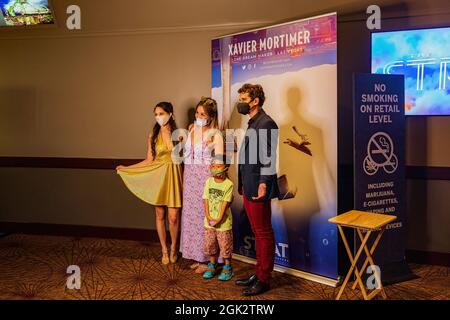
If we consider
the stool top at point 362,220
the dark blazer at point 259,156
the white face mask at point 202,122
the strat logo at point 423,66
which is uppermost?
the strat logo at point 423,66

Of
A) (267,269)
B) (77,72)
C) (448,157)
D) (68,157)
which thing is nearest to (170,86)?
(77,72)

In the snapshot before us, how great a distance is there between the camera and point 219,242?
13.8ft

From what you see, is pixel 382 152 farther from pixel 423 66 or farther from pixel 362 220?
pixel 423 66

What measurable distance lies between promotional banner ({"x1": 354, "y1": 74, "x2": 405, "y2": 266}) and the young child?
1.12 meters

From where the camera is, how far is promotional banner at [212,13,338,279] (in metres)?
4.10

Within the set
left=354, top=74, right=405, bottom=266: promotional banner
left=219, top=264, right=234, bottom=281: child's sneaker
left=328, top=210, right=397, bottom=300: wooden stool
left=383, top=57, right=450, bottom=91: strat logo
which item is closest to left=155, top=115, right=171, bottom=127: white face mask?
left=219, top=264, right=234, bottom=281: child's sneaker

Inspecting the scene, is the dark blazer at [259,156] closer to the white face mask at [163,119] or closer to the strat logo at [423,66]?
the white face mask at [163,119]

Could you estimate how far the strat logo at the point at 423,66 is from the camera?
455cm

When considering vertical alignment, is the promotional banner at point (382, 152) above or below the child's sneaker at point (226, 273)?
above

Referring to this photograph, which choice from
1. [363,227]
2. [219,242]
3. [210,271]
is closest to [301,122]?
[363,227]

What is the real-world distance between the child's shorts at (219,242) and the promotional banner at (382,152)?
114cm

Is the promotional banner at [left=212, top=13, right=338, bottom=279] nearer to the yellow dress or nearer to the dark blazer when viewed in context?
the dark blazer

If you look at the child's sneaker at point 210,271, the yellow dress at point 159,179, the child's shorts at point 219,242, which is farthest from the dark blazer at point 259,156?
the yellow dress at point 159,179

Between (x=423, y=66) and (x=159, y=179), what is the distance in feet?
9.13
